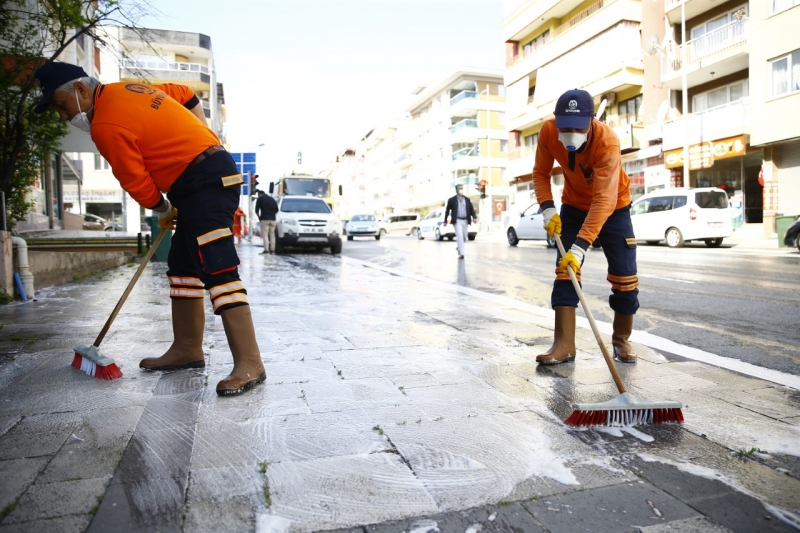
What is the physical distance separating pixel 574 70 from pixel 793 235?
19997 millimetres

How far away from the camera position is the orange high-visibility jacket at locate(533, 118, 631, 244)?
3.69 metres

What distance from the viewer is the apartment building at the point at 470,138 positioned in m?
54.4

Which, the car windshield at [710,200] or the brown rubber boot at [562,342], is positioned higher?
the car windshield at [710,200]

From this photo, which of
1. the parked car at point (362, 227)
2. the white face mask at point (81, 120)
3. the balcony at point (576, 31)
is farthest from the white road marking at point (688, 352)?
the parked car at point (362, 227)

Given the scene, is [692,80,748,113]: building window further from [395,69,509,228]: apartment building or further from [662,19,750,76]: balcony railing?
[395,69,509,228]: apartment building

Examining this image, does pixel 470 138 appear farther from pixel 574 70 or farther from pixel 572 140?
pixel 572 140

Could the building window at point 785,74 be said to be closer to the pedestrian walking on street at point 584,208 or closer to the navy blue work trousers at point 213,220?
the pedestrian walking on street at point 584,208

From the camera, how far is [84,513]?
193cm

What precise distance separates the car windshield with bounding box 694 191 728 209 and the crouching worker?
691 inches

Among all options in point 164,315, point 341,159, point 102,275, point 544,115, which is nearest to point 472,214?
point 102,275

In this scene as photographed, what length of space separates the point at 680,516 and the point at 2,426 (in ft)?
9.17

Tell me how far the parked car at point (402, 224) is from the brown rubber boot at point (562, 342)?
1569 inches

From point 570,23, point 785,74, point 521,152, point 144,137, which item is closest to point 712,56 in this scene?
point 785,74

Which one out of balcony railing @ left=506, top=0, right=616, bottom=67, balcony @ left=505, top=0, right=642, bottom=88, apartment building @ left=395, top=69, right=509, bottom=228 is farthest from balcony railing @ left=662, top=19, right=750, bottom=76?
apartment building @ left=395, top=69, right=509, bottom=228
